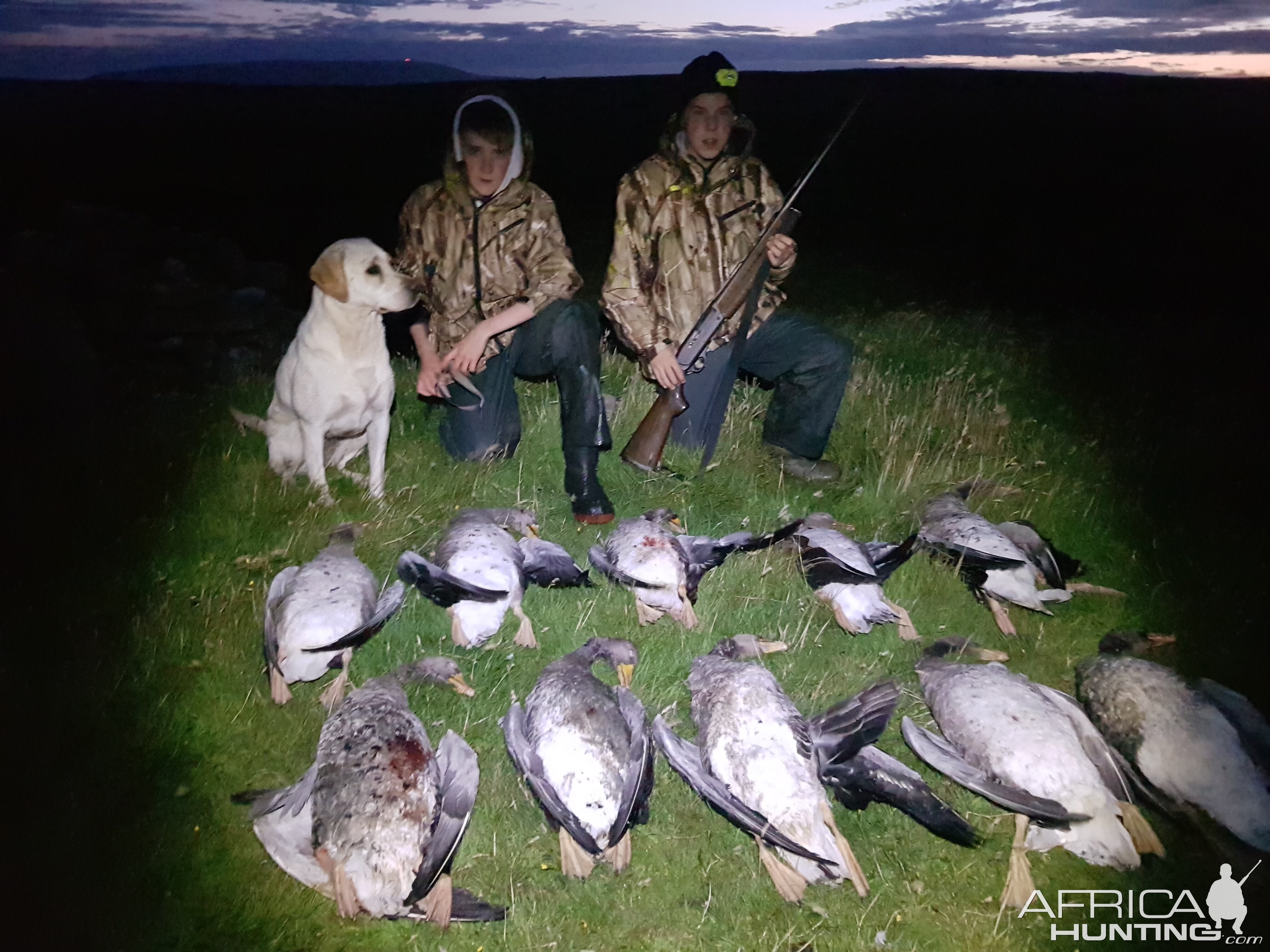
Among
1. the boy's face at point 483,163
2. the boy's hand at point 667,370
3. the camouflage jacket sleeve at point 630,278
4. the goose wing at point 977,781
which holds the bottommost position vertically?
the goose wing at point 977,781

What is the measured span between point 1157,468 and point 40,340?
6.47 m

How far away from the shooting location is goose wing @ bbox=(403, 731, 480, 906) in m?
2.45

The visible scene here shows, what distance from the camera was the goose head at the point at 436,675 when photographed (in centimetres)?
332

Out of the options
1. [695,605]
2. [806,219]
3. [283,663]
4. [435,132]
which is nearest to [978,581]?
[695,605]

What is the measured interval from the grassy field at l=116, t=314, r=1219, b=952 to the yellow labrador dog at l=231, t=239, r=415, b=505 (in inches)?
11.0

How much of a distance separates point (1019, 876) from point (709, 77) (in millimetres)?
3846

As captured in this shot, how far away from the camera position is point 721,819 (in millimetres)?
2912

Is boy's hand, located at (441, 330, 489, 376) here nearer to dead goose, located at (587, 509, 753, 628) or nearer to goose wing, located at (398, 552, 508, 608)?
dead goose, located at (587, 509, 753, 628)

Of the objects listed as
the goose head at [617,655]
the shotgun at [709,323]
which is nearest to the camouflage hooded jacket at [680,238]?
the shotgun at [709,323]

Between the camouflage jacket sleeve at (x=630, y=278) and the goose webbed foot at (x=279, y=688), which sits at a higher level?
the camouflage jacket sleeve at (x=630, y=278)

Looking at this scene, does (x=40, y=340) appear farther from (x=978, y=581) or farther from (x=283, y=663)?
(x=978, y=581)

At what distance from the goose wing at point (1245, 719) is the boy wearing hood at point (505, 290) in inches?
108

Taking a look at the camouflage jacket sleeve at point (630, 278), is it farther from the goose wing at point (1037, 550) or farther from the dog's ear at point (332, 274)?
the goose wing at point (1037, 550)

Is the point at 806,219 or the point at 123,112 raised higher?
the point at 123,112
